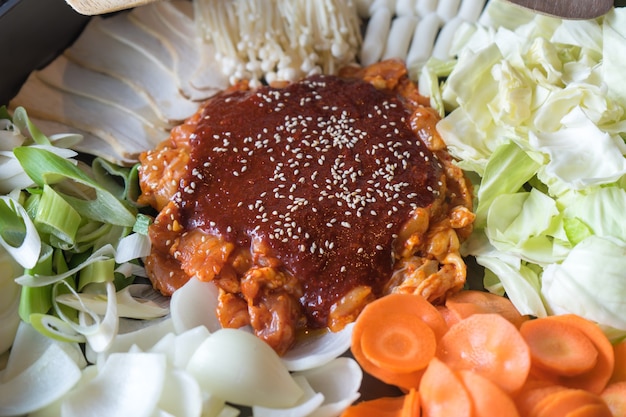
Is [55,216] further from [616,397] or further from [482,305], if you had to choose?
[616,397]

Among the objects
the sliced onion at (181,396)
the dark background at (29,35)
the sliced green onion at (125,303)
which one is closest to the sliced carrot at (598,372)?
the sliced onion at (181,396)

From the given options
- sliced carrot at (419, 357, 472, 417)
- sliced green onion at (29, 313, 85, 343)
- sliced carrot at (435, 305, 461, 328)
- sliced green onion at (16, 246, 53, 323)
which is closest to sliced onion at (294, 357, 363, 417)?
sliced carrot at (419, 357, 472, 417)

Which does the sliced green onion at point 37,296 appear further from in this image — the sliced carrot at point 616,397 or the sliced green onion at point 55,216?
the sliced carrot at point 616,397

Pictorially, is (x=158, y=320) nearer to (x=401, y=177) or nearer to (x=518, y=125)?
(x=401, y=177)

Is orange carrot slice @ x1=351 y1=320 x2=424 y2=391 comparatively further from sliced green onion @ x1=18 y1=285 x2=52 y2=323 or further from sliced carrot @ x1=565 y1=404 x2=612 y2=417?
sliced green onion @ x1=18 y1=285 x2=52 y2=323

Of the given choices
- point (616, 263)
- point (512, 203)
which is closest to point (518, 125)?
point (512, 203)

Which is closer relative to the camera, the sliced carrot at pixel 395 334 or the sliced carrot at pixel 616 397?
the sliced carrot at pixel 616 397
